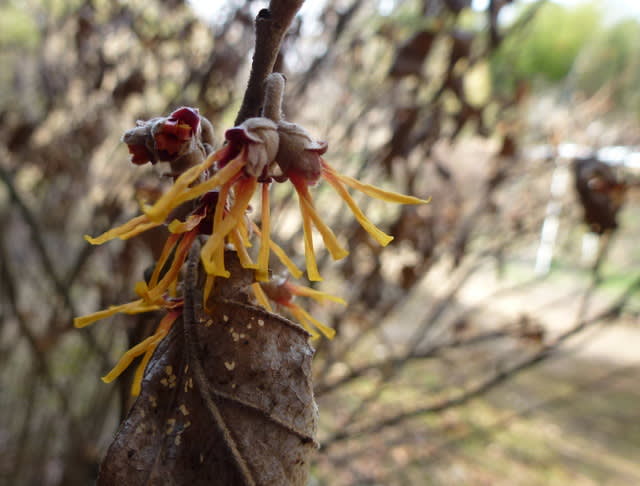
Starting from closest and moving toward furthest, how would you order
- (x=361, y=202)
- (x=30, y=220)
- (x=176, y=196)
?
(x=176, y=196), (x=30, y=220), (x=361, y=202)

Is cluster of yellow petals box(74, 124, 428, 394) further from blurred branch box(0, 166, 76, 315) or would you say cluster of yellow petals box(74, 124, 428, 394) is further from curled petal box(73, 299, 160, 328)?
blurred branch box(0, 166, 76, 315)

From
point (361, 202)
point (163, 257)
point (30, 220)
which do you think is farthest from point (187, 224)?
point (361, 202)

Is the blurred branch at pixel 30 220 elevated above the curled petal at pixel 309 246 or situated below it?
above

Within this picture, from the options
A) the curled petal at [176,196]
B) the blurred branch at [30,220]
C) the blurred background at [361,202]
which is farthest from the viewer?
the blurred background at [361,202]

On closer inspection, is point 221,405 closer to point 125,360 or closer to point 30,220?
point 125,360

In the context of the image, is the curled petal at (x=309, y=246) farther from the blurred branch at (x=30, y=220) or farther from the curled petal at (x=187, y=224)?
the blurred branch at (x=30, y=220)

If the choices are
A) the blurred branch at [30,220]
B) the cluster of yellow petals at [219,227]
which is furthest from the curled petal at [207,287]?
the blurred branch at [30,220]
